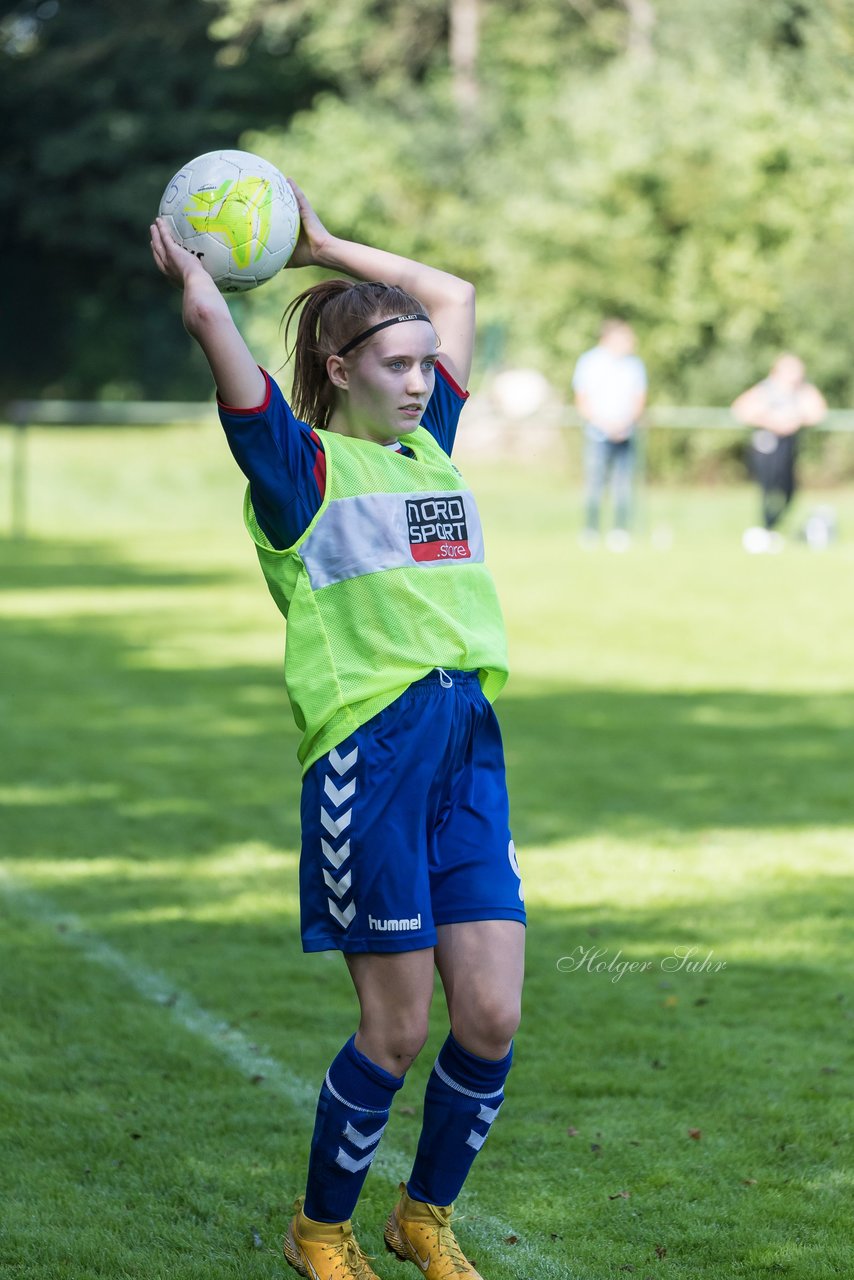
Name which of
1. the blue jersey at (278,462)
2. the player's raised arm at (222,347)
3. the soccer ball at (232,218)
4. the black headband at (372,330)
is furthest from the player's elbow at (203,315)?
the soccer ball at (232,218)

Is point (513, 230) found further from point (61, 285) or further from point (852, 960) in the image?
point (852, 960)

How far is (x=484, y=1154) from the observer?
412 cm

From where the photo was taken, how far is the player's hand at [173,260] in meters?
3.35

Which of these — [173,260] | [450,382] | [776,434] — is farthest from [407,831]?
[776,434]

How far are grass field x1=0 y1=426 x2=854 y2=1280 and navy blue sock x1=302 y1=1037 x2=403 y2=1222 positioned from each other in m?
0.29

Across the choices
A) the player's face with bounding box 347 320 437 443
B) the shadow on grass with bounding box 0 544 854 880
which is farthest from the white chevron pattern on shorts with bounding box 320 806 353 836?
the shadow on grass with bounding box 0 544 854 880

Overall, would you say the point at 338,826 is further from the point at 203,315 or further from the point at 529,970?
the point at 529,970

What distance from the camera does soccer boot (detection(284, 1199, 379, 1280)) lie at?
3297mm

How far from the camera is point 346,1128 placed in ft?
10.7

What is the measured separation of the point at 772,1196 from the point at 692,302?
2559 cm

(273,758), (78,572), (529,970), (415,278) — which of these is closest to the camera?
(415,278)

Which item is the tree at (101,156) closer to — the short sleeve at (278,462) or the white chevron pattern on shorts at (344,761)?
the short sleeve at (278,462)

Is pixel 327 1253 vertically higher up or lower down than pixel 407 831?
lower down

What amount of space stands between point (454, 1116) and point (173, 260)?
173 cm
